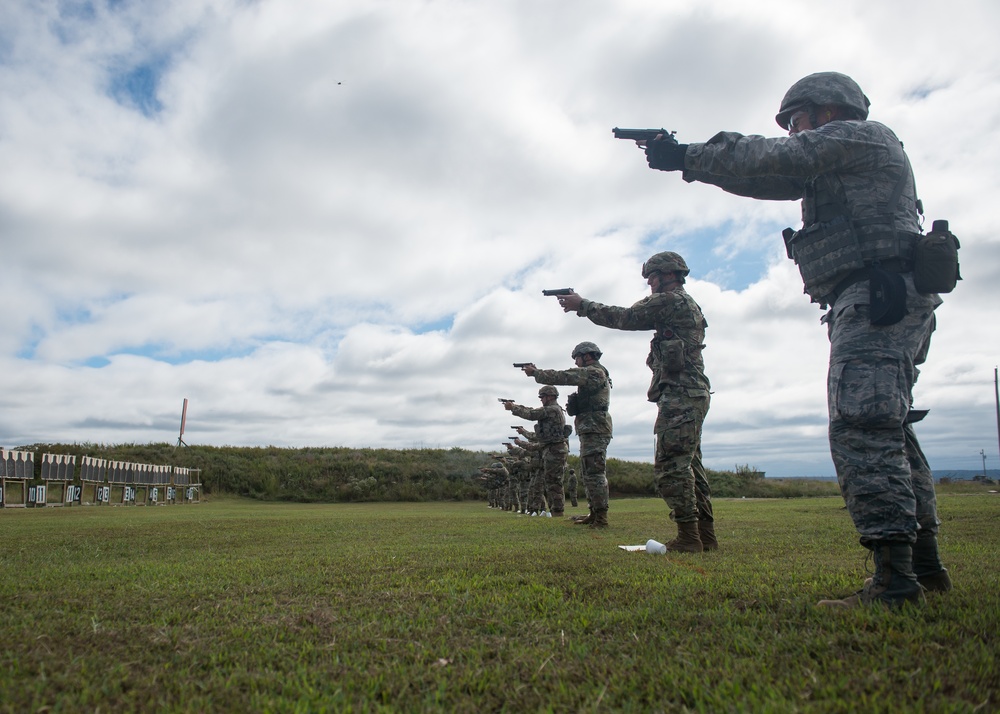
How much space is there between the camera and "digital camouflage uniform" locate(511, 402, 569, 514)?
11.6m

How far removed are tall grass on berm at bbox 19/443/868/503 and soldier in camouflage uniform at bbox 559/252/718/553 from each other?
25305 mm

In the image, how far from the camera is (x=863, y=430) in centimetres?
264

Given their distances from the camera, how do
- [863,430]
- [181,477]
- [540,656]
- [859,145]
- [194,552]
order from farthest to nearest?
1. [181,477]
2. [194,552]
3. [859,145]
4. [863,430]
5. [540,656]

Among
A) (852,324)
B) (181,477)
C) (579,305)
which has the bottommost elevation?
(181,477)

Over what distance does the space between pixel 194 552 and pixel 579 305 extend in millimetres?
3831

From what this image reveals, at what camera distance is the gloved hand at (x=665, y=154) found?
11.1ft

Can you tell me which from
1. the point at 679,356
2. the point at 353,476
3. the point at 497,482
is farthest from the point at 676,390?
the point at 353,476

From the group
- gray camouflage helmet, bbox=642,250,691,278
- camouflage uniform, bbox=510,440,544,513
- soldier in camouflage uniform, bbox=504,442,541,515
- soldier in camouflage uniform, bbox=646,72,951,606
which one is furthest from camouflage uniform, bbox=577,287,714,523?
soldier in camouflage uniform, bbox=504,442,541,515

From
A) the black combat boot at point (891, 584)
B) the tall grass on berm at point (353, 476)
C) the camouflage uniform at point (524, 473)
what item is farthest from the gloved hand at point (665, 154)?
the tall grass on berm at point (353, 476)

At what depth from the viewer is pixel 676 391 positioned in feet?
17.6

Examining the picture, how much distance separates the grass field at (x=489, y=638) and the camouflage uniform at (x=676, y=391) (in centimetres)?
124

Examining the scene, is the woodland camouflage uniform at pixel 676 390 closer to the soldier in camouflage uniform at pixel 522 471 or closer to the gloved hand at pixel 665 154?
the gloved hand at pixel 665 154

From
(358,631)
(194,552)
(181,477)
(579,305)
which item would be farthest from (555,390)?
(181,477)

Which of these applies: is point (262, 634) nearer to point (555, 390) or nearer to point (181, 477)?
point (555, 390)
